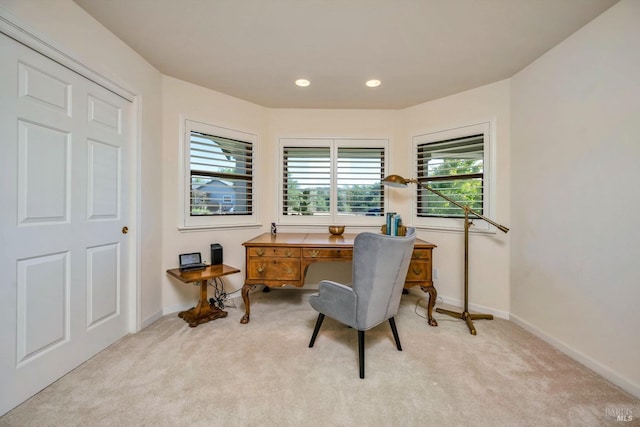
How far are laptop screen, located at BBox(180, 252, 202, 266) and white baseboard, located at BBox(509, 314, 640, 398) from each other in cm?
326

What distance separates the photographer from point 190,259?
2516 millimetres

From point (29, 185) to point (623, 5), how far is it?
12.5 ft

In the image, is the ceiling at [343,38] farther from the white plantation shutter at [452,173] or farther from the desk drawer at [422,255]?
the desk drawer at [422,255]

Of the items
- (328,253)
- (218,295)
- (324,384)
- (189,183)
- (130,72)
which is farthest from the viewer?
(218,295)

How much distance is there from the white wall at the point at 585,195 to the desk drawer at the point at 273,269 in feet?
7.17

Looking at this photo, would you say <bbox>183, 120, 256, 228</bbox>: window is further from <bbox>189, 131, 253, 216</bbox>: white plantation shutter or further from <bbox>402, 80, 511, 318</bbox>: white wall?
<bbox>402, 80, 511, 318</bbox>: white wall

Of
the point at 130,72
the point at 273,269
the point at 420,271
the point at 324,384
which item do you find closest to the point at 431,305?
the point at 420,271

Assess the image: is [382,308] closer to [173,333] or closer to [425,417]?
[425,417]

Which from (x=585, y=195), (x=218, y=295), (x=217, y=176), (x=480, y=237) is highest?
(x=217, y=176)

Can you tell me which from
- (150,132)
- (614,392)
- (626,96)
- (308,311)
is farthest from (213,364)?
(626,96)

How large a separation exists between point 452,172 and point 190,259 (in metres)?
3.05

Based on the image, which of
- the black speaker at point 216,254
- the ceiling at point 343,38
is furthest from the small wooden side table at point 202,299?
the ceiling at point 343,38

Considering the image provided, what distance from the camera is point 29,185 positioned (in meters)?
1.42

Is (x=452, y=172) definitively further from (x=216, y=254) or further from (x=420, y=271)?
(x=216, y=254)
